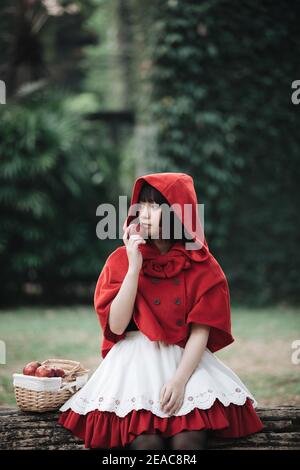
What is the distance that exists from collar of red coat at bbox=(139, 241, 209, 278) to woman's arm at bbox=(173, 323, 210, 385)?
271mm

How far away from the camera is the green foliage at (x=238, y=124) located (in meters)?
9.23

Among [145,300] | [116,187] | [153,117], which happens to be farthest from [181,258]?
[116,187]

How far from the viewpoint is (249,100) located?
30.8 feet

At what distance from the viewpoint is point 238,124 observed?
9375 millimetres

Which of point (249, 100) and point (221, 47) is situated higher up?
point (221, 47)

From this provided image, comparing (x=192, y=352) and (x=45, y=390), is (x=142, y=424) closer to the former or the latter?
(x=192, y=352)

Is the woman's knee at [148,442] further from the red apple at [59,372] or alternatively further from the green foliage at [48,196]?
the green foliage at [48,196]

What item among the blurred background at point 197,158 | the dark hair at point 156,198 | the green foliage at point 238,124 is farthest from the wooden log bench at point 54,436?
the green foliage at point 238,124

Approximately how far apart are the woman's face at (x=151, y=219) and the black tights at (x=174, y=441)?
0.90 metres

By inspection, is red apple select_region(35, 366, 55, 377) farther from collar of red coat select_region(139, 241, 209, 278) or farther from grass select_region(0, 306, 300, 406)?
grass select_region(0, 306, 300, 406)

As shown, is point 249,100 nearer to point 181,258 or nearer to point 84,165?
point 84,165

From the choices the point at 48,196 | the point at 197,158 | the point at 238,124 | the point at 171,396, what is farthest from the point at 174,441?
the point at 238,124

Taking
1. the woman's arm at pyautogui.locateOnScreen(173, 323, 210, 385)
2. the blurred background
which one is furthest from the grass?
the woman's arm at pyautogui.locateOnScreen(173, 323, 210, 385)
